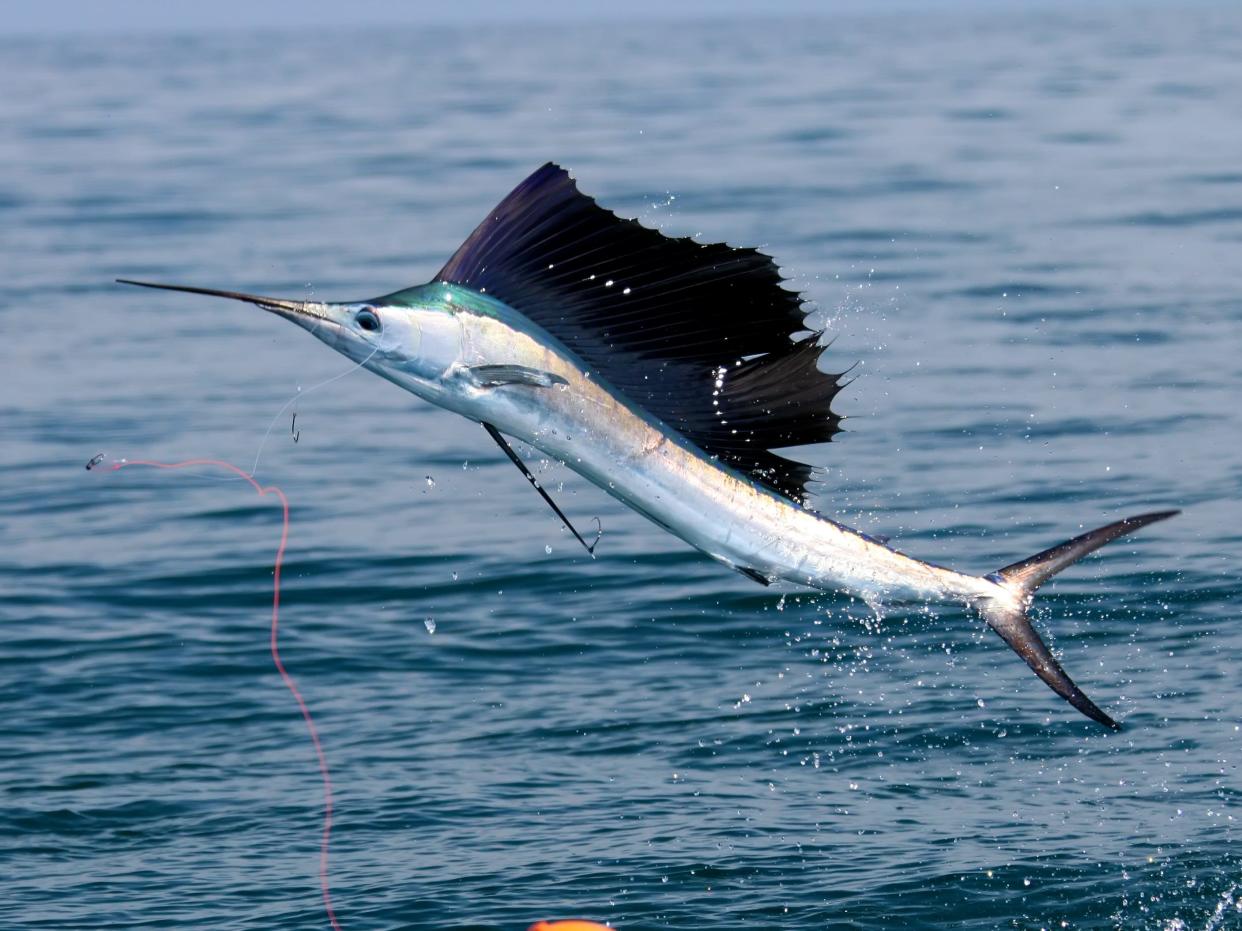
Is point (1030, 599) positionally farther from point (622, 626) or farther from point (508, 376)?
point (622, 626)

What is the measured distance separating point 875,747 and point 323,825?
2.12 metres

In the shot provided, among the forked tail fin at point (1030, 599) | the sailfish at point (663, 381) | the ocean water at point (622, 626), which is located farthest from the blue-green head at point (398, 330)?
the ocean water at point (622, 626)

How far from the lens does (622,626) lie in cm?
929

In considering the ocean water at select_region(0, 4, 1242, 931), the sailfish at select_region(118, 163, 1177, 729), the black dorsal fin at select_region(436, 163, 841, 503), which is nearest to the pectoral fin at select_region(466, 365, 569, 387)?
the sailfish at select_region(118, 163, 1177, 729)

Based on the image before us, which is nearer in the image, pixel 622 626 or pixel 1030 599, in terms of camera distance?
pixel 1030 599

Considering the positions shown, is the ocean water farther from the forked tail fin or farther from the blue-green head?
the blue-green head

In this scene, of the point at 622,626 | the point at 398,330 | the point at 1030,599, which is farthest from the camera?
the point at 622,626

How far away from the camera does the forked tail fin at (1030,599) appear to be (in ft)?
13.5

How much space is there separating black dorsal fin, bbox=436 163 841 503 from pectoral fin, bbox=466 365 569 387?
146mm

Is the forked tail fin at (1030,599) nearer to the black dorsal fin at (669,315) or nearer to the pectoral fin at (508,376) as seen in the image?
the black dorsal fin at (669,315)

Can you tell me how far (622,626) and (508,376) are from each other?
5.41 metres

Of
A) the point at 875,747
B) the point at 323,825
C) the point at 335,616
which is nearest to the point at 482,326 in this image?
the point at 323,825

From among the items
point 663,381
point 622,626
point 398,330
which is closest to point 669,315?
point 663,381

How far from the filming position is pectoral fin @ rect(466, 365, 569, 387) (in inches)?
155
